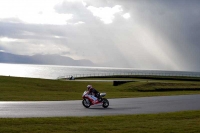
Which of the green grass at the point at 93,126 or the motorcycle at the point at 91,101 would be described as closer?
the green grass at the point at 93,126

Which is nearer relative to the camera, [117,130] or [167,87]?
[117,130]

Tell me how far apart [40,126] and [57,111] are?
5.80m

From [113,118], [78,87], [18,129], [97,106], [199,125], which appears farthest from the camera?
[78,87]

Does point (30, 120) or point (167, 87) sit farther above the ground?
point (167, 87)

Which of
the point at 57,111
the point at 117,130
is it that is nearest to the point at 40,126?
the point at 117,130

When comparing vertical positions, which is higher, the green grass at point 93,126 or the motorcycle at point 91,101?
the motorcycle at point 91,101

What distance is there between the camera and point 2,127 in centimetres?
1328

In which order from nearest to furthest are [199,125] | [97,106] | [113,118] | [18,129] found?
[18,129]
[199,125]
[113,118]
[97,106]

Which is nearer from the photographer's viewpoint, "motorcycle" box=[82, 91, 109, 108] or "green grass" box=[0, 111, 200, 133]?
"green grass" box=[0, 111, 200, 133]

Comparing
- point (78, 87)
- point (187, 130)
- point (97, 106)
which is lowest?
point (187, 130)

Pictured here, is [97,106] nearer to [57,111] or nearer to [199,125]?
[57,111]

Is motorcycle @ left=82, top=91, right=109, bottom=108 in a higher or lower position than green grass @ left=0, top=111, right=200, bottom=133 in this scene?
higher

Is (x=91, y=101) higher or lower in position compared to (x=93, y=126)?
higher

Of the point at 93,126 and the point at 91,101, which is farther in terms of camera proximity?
the point at 91,101
